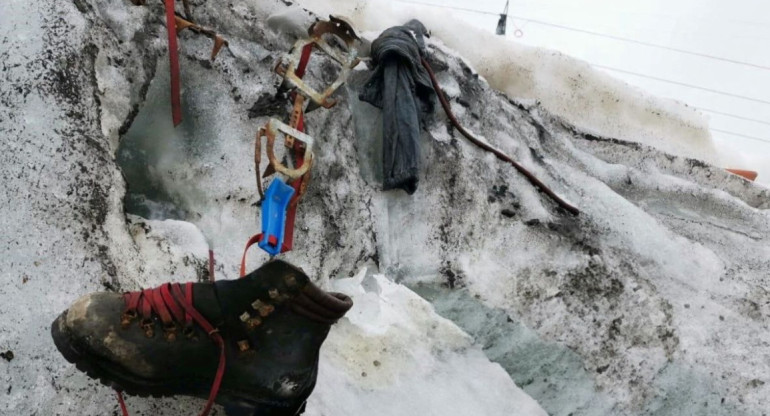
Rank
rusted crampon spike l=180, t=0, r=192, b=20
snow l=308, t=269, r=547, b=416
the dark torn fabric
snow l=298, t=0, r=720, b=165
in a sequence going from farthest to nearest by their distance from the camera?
snow l=298, t=0, r=720, b=165
the dark torn fabric
rusted crampon spike l=180, t=0, r=192, b=20
snow l=308, t=269, r=547, b=416

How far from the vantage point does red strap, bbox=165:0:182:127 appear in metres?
2.46

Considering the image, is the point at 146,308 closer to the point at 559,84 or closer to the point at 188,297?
the point at 188,297

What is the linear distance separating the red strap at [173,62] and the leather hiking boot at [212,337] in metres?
0.96

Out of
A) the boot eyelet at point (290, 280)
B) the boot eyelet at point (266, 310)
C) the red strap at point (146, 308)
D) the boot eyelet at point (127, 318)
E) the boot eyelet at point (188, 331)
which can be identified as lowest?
the boot eyelet at point (188, 331)

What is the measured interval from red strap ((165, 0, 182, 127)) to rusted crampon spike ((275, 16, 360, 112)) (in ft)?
1.18

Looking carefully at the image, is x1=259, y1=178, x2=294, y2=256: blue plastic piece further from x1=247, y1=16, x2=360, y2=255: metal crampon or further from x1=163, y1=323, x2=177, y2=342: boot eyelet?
x1=163, y1=323, x2=177, y2=342: boot eyelet

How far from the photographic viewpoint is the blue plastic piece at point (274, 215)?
6.97ft

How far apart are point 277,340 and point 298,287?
16 cm

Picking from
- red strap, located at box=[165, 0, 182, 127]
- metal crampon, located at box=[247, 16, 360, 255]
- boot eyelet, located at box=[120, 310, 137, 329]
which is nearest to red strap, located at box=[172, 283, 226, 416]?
boot eyelet, located at box=[120, 310, 137, 329]

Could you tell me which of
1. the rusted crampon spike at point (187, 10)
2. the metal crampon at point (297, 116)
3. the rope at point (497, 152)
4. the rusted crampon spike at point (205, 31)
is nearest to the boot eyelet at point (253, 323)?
the metal crampon at point (297, 116)

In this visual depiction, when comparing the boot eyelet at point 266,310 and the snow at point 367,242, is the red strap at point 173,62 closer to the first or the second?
the snow at point 367,242

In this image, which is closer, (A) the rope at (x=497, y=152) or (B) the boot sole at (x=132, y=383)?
(B) the boot sole at (x=132, y=383)

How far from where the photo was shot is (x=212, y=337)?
5.65 feet

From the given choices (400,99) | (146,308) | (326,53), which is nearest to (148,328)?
(146,308)
